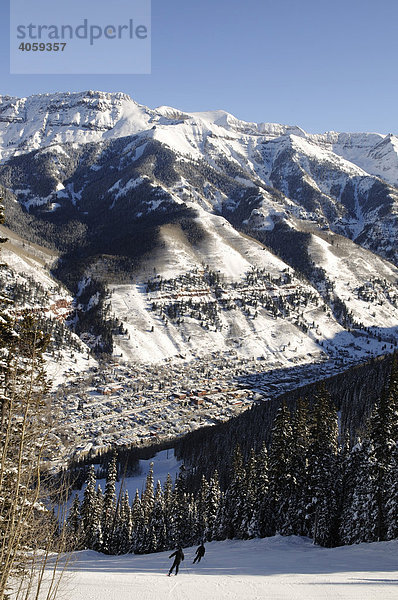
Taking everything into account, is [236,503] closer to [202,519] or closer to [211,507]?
[211,507]

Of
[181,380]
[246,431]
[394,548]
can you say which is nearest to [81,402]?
[181,380]

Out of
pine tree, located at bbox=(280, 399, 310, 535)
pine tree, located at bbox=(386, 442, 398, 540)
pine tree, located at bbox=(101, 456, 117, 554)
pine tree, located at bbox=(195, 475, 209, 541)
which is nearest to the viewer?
pine tree, located at bbox=(386, 442, 398, 540)

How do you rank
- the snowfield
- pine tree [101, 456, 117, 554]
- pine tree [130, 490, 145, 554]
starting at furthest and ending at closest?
pine tree [101, 456, 117, 554], pine tree [130, 490, 145, 554], the snowfield

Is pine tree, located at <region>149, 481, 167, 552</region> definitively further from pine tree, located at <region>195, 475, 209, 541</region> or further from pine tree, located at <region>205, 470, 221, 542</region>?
pine tree, located at <region>205, 470, 221, 542</region>

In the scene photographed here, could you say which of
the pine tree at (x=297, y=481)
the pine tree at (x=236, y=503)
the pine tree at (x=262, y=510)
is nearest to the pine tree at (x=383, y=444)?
the pine tree at (x=297, y=481)

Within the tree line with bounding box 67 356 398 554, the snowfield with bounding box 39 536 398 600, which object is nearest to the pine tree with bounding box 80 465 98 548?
the tree line with bounding box 67 356 398 554

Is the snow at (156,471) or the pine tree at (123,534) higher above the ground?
the pine tree at (123,534)

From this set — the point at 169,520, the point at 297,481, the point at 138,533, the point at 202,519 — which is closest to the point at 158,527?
the point at 169,520

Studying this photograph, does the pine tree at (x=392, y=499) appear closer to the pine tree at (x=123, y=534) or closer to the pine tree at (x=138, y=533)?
the pine tree at (x=138, y=533)

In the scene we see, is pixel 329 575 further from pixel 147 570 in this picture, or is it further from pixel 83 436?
pixel 83 436
